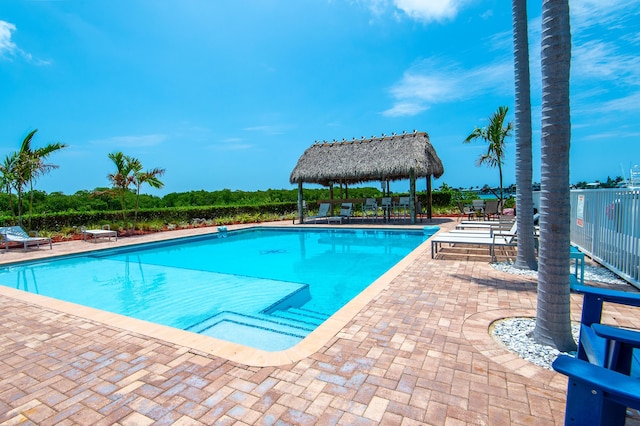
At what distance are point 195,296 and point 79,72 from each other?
14.3 m

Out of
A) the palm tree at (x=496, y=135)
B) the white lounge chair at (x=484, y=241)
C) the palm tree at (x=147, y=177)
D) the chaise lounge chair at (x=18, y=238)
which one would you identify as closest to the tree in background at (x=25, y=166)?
the chaise lounge chair at (x=18, y=238)

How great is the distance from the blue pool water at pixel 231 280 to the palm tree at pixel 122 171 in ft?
11.9

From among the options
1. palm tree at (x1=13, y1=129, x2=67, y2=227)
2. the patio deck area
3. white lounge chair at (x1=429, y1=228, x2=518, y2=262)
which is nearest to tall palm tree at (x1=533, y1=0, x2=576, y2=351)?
the patio deck area

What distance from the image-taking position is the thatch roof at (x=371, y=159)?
13789 millimetres

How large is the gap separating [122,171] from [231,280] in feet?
31.4

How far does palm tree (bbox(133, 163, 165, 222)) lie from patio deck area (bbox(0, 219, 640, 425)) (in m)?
10.8

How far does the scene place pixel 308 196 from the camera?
25516 millimetres

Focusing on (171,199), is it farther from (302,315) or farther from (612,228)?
(612,228)

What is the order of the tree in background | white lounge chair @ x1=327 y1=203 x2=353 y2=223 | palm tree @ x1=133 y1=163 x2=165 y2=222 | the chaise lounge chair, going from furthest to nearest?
white lounge chair @ x1=327 y1=203 x2=353 y2=223
palm tree @ x1=133 y1=163 x2=165 y2=222
the tree in background
the chaise lounge chair

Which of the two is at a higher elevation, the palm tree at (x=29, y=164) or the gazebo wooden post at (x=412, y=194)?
the palm tree at (x=29, y=164)

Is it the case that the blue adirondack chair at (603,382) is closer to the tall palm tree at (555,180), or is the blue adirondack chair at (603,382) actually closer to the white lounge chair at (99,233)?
the tall palm tree at (555,180)

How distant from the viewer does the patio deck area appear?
2.02m

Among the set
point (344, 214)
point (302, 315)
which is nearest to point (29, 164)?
point (344, 214)

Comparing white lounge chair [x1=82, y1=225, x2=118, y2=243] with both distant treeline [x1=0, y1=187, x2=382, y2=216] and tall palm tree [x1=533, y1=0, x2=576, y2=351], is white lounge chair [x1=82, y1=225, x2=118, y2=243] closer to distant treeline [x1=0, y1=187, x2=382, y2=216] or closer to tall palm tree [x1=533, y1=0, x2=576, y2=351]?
distant treeline [x1=0, y1=187, x2=382, y2=216]
